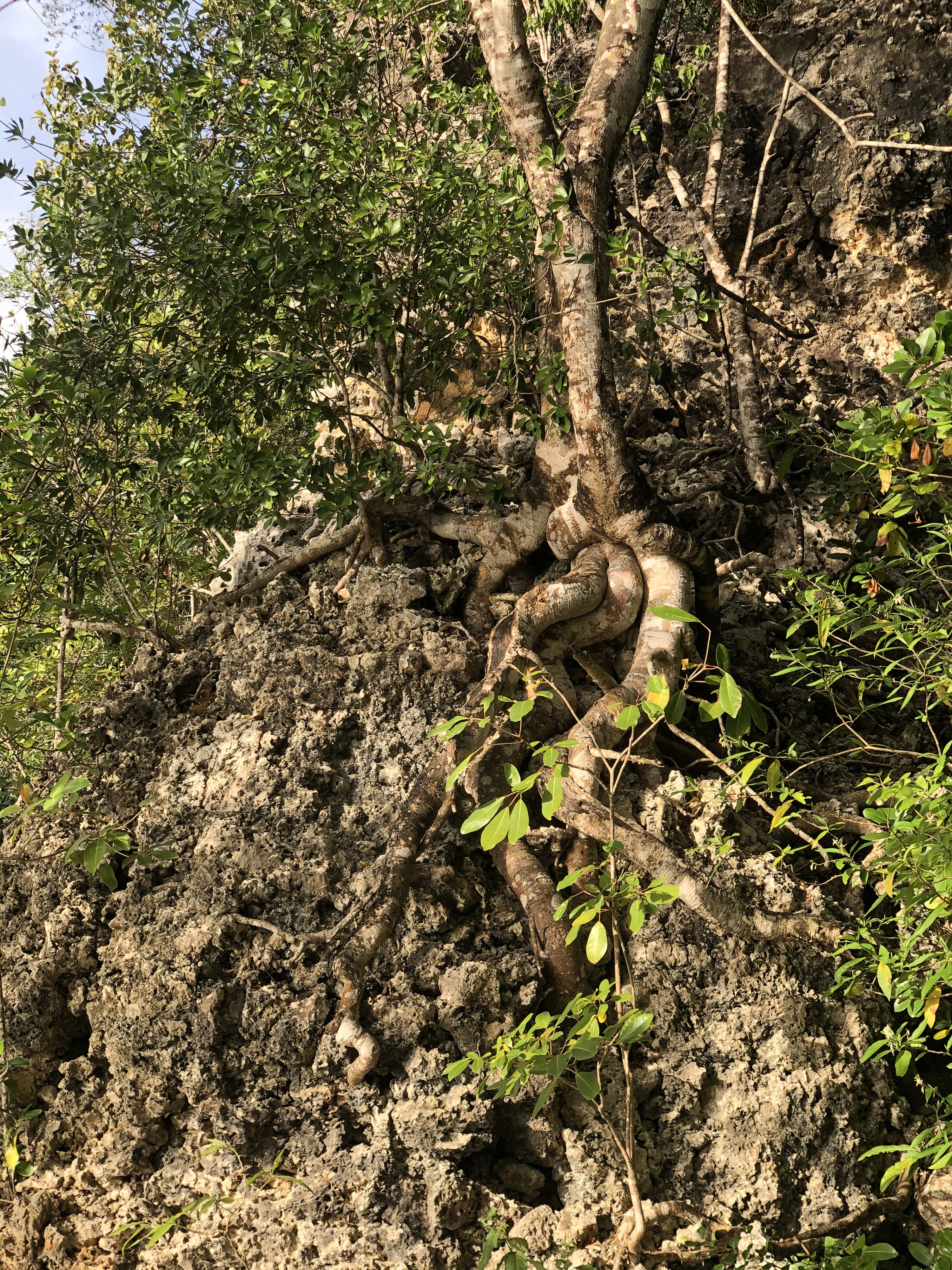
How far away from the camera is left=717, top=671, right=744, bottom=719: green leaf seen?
2150 millimetres

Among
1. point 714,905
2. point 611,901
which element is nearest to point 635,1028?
point 611,901

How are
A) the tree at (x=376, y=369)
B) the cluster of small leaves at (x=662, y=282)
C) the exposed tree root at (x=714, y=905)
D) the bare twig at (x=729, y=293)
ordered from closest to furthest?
the exposed tree root at (x=714, y=905)
the tree at (x=376, y=369)
the cluster of small leaves at (x=662, y=282)
the bare twig at (x=729, y=293)

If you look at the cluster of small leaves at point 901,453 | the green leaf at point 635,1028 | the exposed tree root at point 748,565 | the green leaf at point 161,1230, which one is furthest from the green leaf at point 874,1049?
the exposed tree root at point 748,565

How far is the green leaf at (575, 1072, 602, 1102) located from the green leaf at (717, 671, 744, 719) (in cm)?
96

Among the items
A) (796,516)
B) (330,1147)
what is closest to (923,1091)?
(330,1147)

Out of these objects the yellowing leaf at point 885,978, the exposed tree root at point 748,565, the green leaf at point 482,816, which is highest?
the green leaf at point 482,816

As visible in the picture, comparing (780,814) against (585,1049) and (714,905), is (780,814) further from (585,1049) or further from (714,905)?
(585,1049)

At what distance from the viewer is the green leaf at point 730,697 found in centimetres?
215

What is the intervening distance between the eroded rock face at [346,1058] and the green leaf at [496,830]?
3.90ft

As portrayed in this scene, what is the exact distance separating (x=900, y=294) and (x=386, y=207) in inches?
121

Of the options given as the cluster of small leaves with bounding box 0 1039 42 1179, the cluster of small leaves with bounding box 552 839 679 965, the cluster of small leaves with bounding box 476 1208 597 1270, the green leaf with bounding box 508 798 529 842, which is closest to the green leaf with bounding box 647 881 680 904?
the cluster of small leaves with bounding box 552 839 679 965

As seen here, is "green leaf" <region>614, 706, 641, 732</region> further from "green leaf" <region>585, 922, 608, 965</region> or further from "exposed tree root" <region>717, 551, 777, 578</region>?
"exposed tree root" <region>717, 551, 777, 578</region>

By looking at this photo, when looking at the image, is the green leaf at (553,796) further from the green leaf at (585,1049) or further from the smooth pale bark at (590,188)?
the smooth pale bark at (590,188)

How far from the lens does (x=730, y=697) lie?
7.13ft
